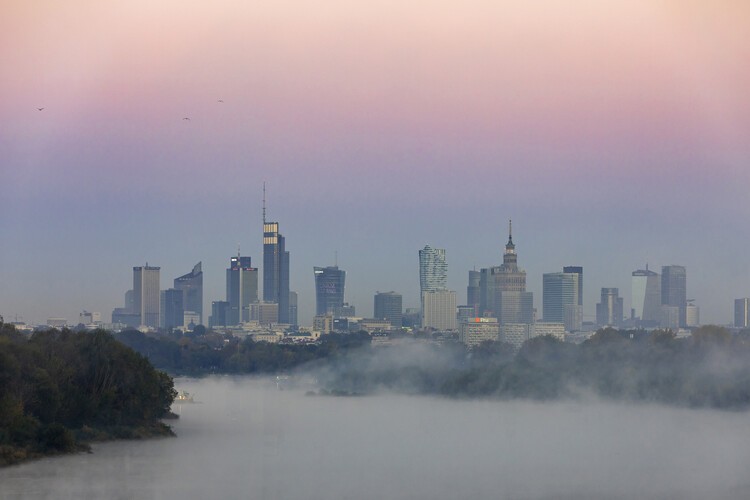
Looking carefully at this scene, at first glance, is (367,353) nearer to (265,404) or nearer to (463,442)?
(265,404)

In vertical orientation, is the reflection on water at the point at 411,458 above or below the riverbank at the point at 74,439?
below

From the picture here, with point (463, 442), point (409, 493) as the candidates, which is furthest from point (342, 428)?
point (409, 493)

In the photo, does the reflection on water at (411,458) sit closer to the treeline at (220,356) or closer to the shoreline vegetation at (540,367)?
the shoreline vegetation at (540,367)

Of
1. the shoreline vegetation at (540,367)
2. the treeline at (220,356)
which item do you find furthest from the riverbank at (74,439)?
the treeline at (220,356)

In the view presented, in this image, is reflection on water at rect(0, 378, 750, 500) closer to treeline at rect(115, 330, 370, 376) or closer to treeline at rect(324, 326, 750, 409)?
treeline at rect(324, 326, 750, 409)

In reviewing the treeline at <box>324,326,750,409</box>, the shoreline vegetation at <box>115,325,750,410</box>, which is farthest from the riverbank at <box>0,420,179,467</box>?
the treeline at <box>324,326,750,409</box>

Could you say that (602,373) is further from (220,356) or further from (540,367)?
(220,356)

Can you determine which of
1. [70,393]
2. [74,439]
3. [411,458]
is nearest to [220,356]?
[70,393]
